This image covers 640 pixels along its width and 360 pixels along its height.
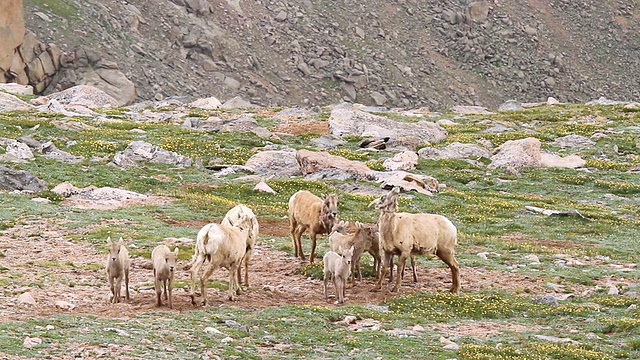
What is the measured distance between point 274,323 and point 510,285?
341 inches

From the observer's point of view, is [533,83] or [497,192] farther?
[533,83]

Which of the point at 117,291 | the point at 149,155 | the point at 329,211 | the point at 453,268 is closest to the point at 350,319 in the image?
the point at 453,268

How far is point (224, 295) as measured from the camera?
20438mm

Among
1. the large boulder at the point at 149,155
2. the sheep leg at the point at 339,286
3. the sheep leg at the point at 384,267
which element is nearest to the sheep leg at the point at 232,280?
the sheep leg at the point at 339,286

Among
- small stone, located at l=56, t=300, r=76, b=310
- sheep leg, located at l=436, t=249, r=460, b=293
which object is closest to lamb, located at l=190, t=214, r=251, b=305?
small stone, located at l=56, t=300, r=76, b=310

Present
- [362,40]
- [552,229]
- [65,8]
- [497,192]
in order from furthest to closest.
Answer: [362,40] → [65,8] → [497,192] → [552,229]

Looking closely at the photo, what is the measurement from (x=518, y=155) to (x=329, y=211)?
28.2 metres

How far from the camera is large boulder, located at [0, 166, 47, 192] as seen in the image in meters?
34.0

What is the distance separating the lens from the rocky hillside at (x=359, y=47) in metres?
97.1

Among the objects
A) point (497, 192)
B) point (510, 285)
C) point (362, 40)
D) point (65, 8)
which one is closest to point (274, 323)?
point (510, 285)

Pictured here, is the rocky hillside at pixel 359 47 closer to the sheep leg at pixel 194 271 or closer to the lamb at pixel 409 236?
the lamb at pixel 409 236

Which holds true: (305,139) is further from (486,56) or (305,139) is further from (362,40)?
(486,56)

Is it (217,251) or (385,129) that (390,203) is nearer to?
(217,251)

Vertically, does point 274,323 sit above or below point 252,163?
below
